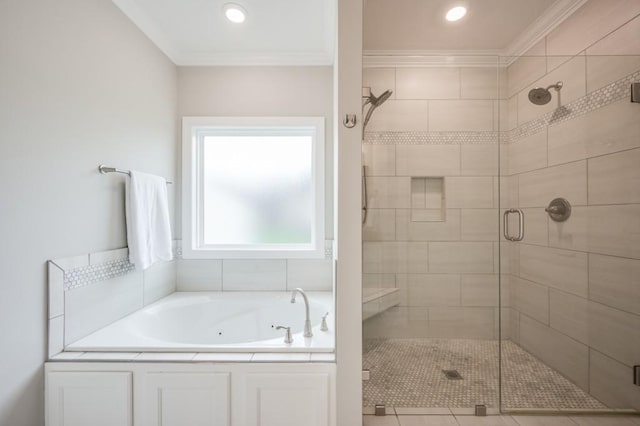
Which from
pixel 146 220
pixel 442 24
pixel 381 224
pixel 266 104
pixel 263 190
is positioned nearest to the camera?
pixel 381 224

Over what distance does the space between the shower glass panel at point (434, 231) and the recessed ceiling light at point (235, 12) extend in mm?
840

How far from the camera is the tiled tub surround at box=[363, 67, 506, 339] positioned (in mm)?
1828

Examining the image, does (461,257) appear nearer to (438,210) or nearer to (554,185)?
(438,210)

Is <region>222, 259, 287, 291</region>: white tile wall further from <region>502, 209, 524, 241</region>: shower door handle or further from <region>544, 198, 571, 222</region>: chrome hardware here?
<region>544, 198, 571, 222</region>: chrome hardware

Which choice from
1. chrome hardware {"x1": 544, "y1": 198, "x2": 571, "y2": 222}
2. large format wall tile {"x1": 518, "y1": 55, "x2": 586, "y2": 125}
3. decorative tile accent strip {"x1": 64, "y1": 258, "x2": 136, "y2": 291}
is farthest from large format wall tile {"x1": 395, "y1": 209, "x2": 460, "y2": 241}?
decorative tile accent strip {"x1": 64, "y1": 258, "x2": 136, "y2": 291}

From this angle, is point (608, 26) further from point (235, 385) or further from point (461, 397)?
point (235, 385)

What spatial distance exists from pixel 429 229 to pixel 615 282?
100cm

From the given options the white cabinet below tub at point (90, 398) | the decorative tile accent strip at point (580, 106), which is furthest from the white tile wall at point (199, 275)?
A: the decorative tile accent strip at point (580, 106)

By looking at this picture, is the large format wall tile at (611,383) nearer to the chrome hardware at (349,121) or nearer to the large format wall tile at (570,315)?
the large format wall tile at (570,315)

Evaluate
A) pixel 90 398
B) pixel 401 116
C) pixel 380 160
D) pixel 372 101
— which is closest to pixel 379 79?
pixel 372 101

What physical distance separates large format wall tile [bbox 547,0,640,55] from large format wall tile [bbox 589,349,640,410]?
1.81 metres

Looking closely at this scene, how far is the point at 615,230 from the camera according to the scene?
165cm

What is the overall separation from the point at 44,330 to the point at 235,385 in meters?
0.92

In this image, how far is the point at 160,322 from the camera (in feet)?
6.68
